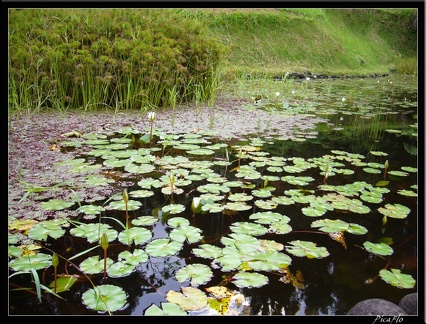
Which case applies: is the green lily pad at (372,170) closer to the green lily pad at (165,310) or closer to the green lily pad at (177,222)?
the green lily pad at (177,222)

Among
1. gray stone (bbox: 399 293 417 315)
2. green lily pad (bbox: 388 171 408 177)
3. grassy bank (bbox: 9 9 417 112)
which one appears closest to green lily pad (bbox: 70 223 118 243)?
gray stone (bbox: 399 293 417 315)

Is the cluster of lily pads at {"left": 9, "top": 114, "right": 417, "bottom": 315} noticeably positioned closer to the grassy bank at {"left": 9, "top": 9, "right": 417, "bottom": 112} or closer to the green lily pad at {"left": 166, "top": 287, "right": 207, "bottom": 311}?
the green lily pad at {"left": 166, "top": 287, "right": 207, "bottom": 311}

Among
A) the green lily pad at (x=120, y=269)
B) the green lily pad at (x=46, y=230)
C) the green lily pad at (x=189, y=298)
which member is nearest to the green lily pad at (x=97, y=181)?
the green lily pad at (x=46, y=230)

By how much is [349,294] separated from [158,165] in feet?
6.40

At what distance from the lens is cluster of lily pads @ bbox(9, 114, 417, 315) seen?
5.05 feet

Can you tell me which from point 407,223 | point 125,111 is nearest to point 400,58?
point 125,111

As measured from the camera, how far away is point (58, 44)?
504cm

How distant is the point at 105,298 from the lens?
1.42m

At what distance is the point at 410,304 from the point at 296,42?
1659 centimetres

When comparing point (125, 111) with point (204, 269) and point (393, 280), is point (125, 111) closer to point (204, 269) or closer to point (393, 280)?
point (204, 269)

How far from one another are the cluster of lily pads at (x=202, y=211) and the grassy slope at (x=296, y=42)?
8936 mm

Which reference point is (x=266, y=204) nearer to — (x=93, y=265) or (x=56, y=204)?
(x=93, y=265)

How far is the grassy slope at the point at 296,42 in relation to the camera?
47.9 feet

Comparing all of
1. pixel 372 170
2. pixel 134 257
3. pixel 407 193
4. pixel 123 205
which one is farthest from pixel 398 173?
pixel 134 257
